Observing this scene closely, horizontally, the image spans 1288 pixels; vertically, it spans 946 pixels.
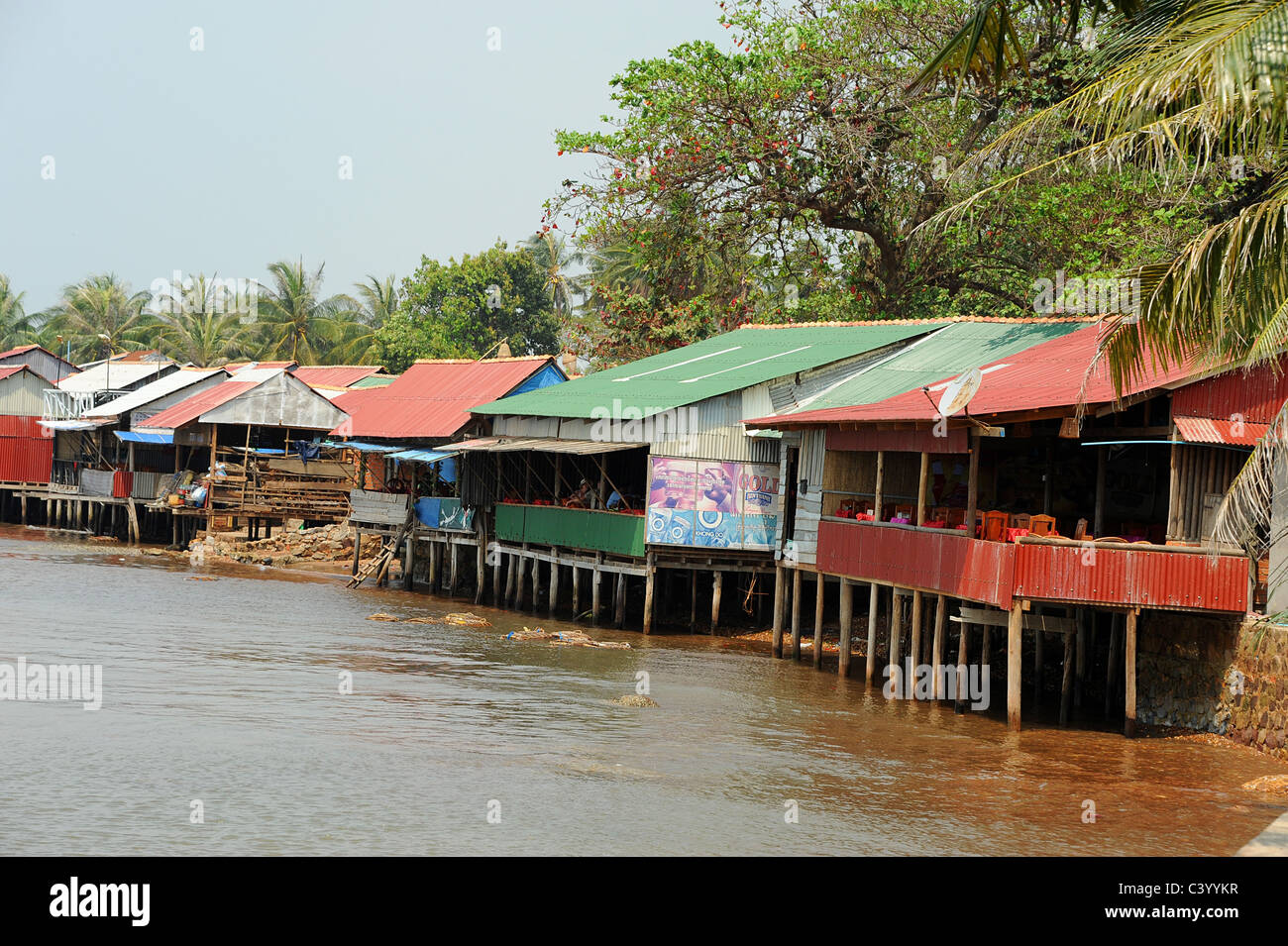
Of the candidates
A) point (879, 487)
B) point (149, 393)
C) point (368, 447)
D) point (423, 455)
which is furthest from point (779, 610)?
point (149, 393)

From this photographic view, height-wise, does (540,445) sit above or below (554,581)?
above

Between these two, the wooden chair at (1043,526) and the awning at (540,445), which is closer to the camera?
the wooden chair at (1043,526)

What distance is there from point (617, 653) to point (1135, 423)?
1020 centimetres

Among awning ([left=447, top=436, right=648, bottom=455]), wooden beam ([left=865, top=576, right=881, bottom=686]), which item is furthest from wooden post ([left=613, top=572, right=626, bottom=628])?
wooden beam ([left=865, top=576, right=881, bottom=686])

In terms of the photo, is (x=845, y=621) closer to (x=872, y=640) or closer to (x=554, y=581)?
(x=872, y=640)

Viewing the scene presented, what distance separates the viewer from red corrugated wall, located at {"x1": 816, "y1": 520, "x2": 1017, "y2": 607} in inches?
686

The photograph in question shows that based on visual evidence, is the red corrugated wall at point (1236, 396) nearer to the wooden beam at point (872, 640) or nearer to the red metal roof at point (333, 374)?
the wooden beam at point (872, 640)

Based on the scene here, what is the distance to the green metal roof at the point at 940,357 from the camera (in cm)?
2406

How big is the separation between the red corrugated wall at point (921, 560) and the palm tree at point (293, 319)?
4639 centimetres

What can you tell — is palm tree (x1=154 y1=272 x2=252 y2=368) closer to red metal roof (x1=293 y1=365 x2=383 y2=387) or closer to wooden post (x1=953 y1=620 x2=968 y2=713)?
red metal roof (x1=293 y1=365 x2=383 y2=387)

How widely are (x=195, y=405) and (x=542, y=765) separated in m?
33.1

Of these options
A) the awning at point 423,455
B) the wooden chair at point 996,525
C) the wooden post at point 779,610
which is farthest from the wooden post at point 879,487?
the awning at point 423,455

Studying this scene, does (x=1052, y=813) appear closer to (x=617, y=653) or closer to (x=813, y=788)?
(x=813, y=788)

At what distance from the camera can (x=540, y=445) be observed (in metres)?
28.9
